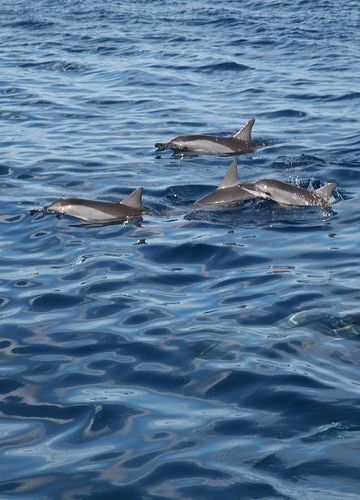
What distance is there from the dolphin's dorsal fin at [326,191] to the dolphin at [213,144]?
11.2ft

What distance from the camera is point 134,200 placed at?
14.2m

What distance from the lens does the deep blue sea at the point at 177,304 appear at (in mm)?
7824

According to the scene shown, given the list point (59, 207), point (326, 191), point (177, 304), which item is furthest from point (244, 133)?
point (177, 304)

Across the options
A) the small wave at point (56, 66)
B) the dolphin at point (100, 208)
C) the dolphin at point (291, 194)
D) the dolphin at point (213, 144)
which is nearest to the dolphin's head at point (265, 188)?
the dolphin at point (291, 194)

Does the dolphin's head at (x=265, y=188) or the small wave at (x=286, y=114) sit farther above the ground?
the dolphin's head at (x=265, y=188)

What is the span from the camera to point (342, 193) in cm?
1525

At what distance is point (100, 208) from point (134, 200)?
48 cm

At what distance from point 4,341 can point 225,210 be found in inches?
201

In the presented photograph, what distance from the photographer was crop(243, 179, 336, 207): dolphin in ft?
47.9

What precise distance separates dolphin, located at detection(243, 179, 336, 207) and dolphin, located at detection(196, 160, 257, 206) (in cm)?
7

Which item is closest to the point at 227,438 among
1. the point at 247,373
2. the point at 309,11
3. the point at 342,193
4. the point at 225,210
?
the point at 247,373

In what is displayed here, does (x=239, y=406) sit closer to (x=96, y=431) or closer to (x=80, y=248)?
(x=96, y=431)

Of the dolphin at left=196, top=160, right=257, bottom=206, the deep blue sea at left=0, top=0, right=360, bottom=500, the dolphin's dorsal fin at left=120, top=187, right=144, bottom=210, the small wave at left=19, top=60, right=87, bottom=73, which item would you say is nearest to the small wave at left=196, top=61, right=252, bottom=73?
the deep blue sea at left=0, top=0, right=360, bottom=500

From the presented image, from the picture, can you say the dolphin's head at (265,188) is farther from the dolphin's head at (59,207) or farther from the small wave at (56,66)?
the small wave at (56,66)
